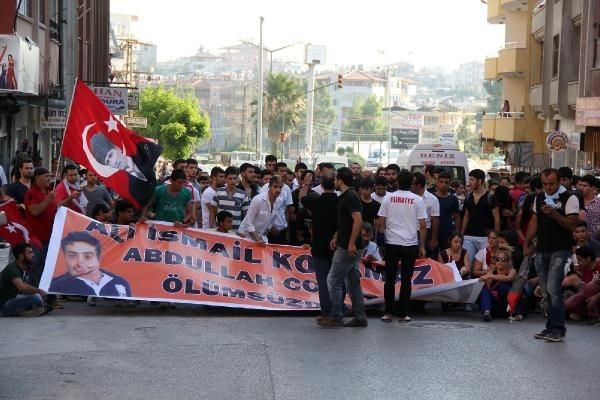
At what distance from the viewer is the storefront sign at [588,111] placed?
29.8 m

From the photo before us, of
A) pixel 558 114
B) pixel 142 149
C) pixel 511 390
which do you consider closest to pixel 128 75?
pixel 558 114

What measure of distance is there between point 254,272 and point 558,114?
28.3m

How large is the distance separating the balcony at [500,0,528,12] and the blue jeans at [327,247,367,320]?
133 feet

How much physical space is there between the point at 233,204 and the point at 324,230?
299 cm

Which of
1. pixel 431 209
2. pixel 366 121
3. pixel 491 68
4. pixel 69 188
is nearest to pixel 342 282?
pixel 431 209

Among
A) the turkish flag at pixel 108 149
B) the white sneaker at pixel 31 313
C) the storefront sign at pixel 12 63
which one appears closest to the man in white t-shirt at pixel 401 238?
the turkish flag at pixel 108 149

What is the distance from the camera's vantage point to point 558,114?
40.6m

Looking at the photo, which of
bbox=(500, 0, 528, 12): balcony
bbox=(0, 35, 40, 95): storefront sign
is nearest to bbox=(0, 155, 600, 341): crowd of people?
bbox=(0, 35, 40, 95): storefront sign

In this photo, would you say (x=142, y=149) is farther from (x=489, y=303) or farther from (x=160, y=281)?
(x=489, y=303)

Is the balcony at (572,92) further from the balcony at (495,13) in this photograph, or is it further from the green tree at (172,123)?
the green tree at (172,123)

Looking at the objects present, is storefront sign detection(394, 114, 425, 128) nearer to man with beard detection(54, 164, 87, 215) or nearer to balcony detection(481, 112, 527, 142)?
balcony detection(481, 112, 527, 142)

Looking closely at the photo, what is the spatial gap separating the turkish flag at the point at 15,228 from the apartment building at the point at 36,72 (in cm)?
956

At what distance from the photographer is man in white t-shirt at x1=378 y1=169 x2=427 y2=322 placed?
13.4 m

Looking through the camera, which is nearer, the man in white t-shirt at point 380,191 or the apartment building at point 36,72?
Result: the man in white t-shirt at point 380,191
